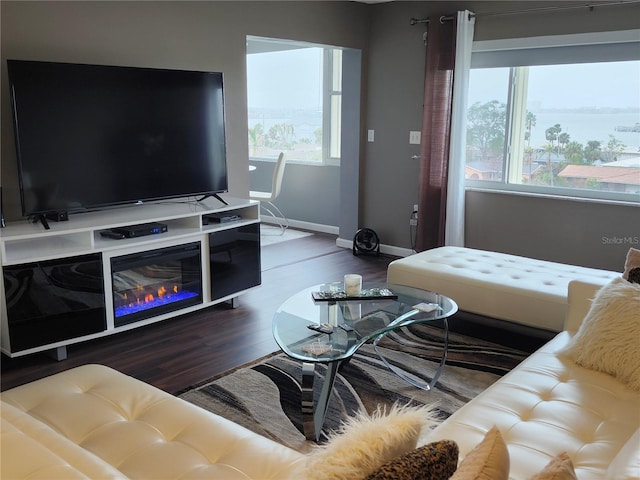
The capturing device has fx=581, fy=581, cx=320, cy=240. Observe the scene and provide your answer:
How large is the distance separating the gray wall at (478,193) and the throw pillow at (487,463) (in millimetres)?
3899

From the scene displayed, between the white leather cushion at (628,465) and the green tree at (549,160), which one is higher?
the green tree at (549,160)

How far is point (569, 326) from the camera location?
2.68m

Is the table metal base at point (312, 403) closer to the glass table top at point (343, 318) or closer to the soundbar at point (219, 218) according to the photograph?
the glass table top at point (343, 318)

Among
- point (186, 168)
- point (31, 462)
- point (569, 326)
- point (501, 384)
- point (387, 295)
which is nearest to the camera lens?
point (31, 462)

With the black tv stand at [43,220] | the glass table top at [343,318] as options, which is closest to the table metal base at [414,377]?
the glass table top at [343,318]

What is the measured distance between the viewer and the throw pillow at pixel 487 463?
1022 millimetres

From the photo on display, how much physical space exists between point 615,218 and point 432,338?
1.94 metres

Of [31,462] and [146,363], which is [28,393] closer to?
[31,462]

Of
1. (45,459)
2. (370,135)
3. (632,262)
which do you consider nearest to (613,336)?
(632,262)

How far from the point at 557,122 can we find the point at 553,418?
3493 mm

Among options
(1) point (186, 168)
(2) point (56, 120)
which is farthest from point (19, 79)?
(1) point (186, 168)

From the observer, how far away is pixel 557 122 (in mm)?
4785

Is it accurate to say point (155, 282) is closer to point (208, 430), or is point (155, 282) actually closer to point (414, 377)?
point (414, 377)

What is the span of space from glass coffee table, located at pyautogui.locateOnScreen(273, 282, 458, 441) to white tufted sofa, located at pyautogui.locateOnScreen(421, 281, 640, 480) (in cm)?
63
